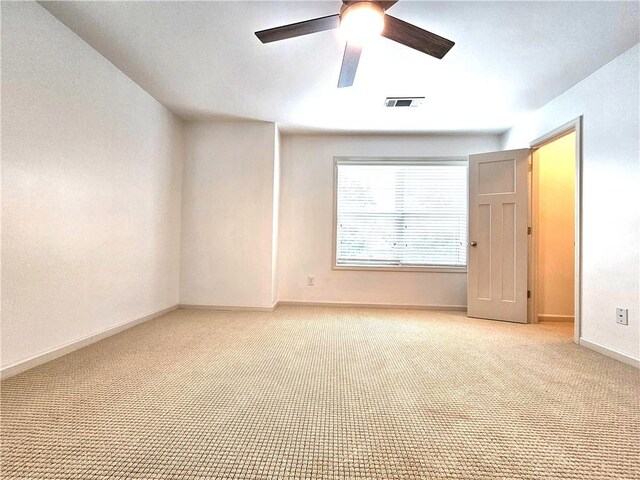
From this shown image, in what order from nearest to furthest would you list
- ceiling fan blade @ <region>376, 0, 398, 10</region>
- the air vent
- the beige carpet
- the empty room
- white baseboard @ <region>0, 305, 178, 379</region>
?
the beige carpet
the empty room
ceiling fan blade @ <region>376, 0, 398, 10</region>
white baseboard @ <region>0, 305, 178, 379</region>
the air vent

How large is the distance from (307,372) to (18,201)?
209 centimetres

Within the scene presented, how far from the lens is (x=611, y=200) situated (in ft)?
7.88

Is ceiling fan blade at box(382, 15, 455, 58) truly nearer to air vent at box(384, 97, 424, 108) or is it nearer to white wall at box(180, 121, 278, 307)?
air vent at box(384, 97, 424, 108)

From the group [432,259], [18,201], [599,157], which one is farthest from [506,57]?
[18,201]

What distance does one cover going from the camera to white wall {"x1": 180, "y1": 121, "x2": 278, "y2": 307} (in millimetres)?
3863

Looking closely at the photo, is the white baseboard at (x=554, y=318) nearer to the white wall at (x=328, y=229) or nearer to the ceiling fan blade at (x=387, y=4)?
the white wall at (x=328, y=229)

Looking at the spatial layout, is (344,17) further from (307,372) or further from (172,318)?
(172,318)

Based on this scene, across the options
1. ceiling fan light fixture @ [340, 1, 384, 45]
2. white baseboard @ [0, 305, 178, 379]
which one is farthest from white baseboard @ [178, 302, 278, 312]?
ceiling fan light fixture @ [340, 1, 384, 45]

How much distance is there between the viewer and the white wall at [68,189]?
6.07 ft

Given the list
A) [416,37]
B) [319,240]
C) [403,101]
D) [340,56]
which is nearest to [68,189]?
[340,56]

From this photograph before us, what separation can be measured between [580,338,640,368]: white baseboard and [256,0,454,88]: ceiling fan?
2515 mm

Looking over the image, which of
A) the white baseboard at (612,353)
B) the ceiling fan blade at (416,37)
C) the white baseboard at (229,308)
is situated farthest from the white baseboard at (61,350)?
the white baseboard at (612,353)

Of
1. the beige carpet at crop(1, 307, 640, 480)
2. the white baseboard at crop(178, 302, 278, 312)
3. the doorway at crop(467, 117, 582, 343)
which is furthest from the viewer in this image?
the white baseboard at crop(178, 302, 278, 312)

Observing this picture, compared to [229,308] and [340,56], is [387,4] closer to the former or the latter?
[340,56]
